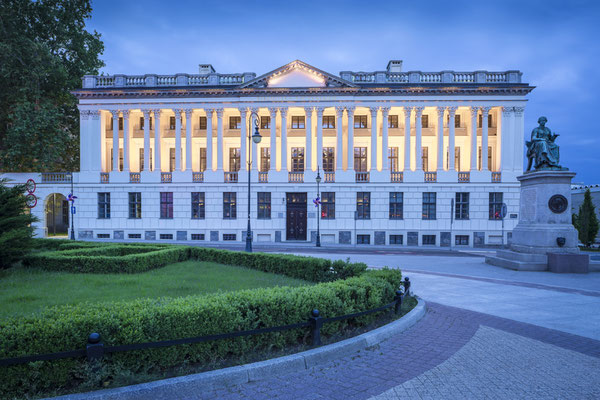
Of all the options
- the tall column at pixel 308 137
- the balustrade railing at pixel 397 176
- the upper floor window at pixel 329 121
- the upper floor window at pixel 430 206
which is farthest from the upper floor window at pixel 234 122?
the upper floor window at pixel 430 206

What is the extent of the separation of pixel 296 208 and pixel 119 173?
741 inches

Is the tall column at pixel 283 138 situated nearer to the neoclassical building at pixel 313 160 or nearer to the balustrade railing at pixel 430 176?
the neoclassical building at pixel 313 160

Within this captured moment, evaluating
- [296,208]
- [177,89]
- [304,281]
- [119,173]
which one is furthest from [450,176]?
[119,173]

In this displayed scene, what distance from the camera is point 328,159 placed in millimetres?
35969

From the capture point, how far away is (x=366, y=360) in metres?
5.95

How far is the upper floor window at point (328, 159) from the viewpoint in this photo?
35844mm

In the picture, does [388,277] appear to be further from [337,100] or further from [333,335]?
[337,100]

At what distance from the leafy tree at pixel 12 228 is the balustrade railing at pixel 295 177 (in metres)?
22.9

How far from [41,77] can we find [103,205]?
1471 cm

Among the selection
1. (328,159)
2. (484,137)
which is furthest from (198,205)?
(484,137)

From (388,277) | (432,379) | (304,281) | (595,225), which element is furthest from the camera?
(595,225)

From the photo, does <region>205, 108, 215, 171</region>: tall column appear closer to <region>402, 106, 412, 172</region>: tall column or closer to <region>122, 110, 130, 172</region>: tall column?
<region>122, 110, 130, 172</region>: tall column

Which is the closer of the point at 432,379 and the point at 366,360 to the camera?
the point at 432,379

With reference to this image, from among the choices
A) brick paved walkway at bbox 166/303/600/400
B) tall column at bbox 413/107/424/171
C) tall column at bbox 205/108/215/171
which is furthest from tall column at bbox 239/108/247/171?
brick paved walkway at bbox 166/303/600/400
